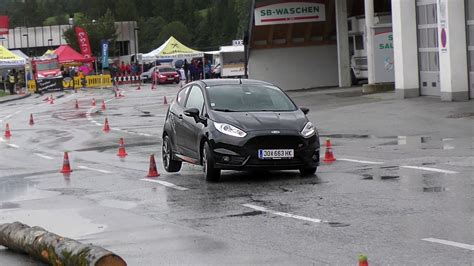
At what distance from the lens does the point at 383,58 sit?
117 ft

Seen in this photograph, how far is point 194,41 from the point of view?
135m

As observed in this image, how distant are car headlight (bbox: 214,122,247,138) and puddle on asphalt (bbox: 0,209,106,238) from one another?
272 cm

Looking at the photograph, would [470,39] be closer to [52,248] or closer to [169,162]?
[169,162]

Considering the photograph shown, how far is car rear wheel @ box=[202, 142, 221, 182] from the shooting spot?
1362 cm

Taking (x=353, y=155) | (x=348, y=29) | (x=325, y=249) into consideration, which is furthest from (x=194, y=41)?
(x=325, y=249)

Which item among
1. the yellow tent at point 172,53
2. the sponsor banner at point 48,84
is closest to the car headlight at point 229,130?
the yellow tent at point 172,53

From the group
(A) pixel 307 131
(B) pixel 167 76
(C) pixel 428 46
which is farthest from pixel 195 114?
(B) pixel 167 76

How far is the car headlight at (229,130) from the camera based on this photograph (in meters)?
13.4

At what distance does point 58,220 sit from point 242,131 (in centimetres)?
339

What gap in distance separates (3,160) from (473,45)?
1400cm

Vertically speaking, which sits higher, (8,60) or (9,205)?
(8,60)

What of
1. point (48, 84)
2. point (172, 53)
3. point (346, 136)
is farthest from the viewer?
point (172, 53)

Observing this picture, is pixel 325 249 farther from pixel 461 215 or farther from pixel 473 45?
pixel 473 45

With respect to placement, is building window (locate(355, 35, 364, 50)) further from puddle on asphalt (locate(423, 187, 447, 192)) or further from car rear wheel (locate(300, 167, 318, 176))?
puddle on asphalt (locate(423, 187, 447, 192))
